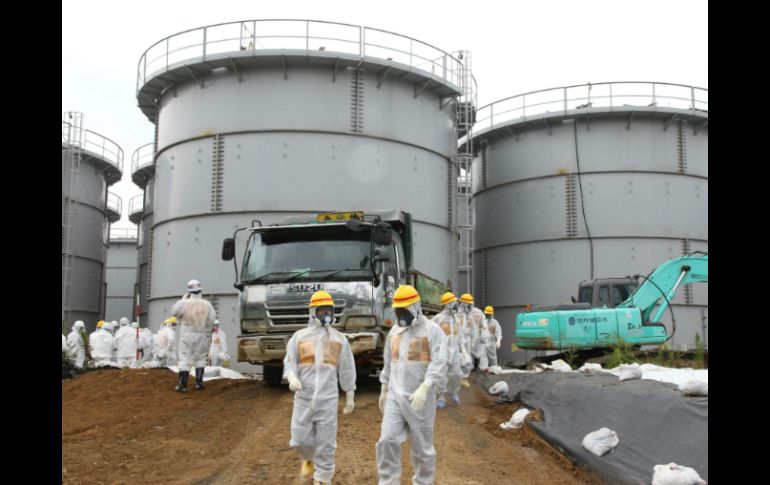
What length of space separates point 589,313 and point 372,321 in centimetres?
663

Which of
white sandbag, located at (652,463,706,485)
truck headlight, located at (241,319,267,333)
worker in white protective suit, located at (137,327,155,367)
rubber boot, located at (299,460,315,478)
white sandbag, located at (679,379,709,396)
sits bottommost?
worker in white protective suit, located at (137,327,155,367)

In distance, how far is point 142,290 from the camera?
2536 cm

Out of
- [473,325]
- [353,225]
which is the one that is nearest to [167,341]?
[473,325]

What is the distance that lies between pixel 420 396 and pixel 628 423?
2592 mm

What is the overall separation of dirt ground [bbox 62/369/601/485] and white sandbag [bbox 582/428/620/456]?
302 millimetres

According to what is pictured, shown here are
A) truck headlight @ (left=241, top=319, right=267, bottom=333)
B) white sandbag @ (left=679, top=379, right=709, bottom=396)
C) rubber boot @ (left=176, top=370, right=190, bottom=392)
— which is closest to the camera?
white sandbag @ (left=679, top=379, right=709, bottom=396)

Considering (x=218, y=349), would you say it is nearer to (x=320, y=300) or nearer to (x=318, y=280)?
(x=318, y=280)

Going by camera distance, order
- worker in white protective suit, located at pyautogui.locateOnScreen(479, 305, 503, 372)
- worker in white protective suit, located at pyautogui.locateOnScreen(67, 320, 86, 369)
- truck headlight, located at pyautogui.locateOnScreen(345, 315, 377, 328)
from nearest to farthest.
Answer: truck headlight, located at pyautogui.locateOnScreen(345, 315, 377, 328), worker in white protective suit, located at pyautogui.locateOnScreen(67, 320, 86, 369), worker in white protective suit, located at pyautogui.locateOnScreen(479, 305, 503, 372)

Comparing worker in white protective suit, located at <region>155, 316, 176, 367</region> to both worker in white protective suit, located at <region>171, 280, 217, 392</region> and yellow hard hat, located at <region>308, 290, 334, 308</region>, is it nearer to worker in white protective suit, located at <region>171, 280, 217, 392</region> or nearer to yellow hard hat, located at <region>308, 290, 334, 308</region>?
worker in white protective suit, located at <region>171, 280, 217, 392</region>

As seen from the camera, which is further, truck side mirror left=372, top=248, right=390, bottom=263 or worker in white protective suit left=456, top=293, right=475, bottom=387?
worker in white protective suit left=456, top=293, right=475, bottom=387

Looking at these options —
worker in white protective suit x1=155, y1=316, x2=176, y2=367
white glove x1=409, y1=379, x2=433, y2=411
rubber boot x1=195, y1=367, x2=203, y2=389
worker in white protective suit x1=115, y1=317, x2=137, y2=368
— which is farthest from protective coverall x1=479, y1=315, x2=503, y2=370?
white glove x1=409, y1=379, x2=433, y2=411

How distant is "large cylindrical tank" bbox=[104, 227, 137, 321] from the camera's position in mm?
35594

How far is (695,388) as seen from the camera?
20.4ft

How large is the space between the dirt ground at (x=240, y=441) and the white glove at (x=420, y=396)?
1.17 metres
